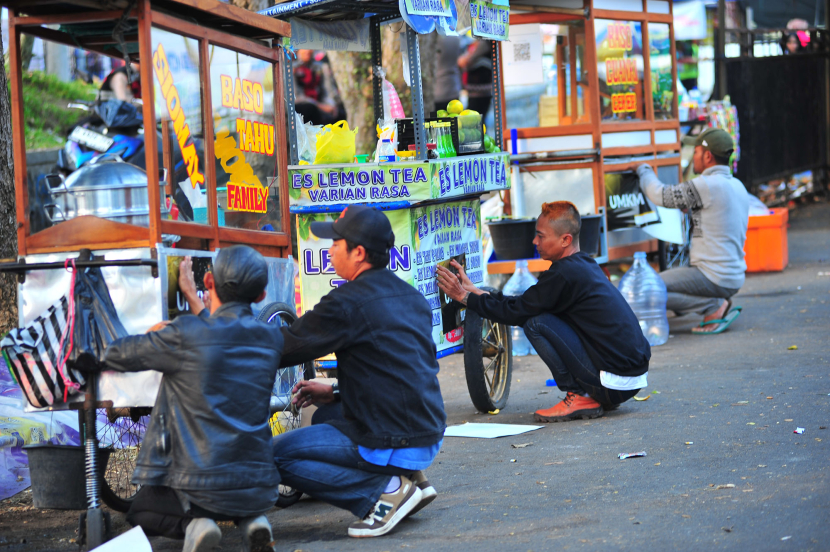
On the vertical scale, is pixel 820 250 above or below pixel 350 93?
below

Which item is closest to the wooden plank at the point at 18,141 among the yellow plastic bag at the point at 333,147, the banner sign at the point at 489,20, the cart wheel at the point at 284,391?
the cart wheel at the point at 284,391

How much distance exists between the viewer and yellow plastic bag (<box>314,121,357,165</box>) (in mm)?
5801

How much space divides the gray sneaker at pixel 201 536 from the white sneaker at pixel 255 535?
0.34ft

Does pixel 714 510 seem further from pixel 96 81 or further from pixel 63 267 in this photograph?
pixel 96 81

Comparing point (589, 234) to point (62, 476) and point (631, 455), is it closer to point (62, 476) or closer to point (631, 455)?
point (631, 455)

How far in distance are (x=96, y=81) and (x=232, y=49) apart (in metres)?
14.0

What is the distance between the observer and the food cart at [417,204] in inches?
218

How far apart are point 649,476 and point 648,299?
12.6 ft

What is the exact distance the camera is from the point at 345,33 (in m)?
6.53

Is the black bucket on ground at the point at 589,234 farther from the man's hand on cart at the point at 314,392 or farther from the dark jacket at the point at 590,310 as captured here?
the man's hand on cart at the point at 314,392

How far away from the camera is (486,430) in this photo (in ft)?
18.5

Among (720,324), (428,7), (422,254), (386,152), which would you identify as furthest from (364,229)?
(720,324)

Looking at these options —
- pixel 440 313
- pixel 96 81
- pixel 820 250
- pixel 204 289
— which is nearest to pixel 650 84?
pixel 820 250

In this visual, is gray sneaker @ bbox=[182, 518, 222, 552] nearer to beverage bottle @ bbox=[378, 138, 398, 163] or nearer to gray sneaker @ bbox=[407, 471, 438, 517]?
gray sneaker @ bbox=[407, 471, 438, 517]
